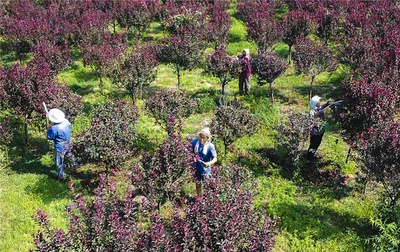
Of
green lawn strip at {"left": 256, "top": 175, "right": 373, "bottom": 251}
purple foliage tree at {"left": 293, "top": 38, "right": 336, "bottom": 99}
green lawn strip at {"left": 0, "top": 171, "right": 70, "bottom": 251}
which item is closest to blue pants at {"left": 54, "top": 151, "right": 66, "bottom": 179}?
green lawn strip at {"left": 0, "top": 171, "right": 70, "bottom": 251}

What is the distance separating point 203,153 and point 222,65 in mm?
4690

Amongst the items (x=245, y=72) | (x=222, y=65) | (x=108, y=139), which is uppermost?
(x=222, y=65)

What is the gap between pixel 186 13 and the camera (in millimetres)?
17391

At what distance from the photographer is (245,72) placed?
1255 centimetres

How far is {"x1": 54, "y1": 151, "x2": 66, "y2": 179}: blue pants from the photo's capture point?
8.62 m

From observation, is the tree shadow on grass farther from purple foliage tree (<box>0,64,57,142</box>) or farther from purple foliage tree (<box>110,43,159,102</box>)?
purple foliage tree (<box>0,64,57,142</box>)

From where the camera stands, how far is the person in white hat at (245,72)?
487 inches

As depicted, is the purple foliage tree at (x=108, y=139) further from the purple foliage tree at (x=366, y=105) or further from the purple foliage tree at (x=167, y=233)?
the purple foliage tree at (x=366, y=105)

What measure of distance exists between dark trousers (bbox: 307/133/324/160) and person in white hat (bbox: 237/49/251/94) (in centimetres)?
419

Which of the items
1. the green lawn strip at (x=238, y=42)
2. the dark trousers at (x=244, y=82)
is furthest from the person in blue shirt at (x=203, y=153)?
the green lawn strip at (x=238, y=42)

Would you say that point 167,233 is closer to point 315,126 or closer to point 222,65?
point 315,126

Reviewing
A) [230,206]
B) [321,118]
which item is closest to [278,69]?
[321,118]

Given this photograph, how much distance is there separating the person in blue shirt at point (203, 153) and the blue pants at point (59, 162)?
324cm

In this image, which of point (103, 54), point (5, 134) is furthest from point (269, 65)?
point (5, 134)
